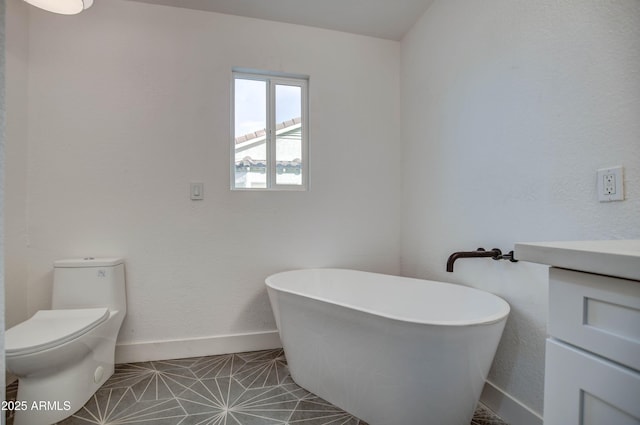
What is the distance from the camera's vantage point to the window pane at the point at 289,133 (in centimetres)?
229

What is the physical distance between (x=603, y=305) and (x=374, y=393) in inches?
40.6

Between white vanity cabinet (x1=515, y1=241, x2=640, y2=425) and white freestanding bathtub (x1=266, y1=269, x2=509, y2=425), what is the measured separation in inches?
19.8

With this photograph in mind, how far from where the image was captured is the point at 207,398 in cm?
153

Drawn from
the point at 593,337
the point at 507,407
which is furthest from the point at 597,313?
the point at 507,407

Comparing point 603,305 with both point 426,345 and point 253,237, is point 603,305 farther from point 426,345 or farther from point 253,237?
point 253,237

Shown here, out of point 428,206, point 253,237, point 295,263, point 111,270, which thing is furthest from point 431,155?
point 111,270

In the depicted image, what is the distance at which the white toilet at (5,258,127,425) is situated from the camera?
1.27m

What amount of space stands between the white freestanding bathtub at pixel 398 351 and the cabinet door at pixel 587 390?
0.48 meters

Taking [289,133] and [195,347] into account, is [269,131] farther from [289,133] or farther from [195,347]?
[195,347]

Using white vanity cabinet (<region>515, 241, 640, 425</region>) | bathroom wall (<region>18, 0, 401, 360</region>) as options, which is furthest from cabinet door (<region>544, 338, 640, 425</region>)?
bathroom wall (<region>18, 0, 401, 360</region>)

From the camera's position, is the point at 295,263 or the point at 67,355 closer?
the point at 67,355

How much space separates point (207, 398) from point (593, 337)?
1.69 metres

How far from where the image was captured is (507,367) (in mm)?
1371

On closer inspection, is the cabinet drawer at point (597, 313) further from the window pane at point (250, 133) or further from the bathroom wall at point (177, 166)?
the window pane at point (250, 133)
